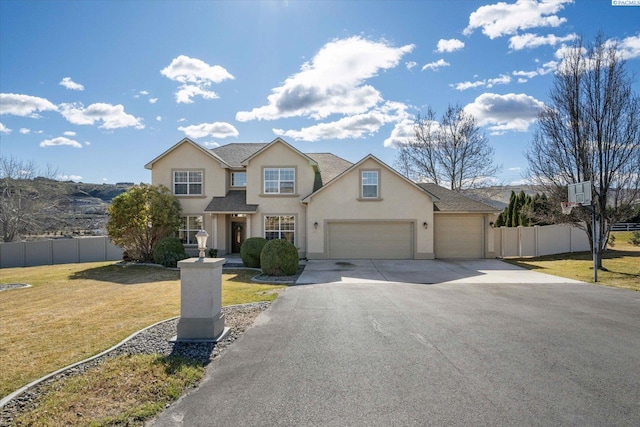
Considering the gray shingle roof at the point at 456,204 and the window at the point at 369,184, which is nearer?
the gray shingle roof at the point at 456,204

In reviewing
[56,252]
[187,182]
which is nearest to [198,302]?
[187,182]

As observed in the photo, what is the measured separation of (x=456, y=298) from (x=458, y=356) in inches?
193

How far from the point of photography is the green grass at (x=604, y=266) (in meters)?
13.8

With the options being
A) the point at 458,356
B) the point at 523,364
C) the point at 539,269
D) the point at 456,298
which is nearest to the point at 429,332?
the point at 458,356

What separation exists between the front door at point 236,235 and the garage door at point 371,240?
635cm

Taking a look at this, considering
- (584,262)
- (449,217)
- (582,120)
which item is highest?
(582,120)

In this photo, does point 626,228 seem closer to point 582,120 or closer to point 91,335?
point 582,120

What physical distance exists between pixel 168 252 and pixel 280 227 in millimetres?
6316

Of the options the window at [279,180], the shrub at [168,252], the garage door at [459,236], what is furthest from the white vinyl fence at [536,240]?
the shrub at [168,252]

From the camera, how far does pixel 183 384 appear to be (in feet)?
15.0

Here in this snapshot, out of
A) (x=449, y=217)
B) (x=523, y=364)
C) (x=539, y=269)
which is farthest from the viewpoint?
(x=449, y=217)

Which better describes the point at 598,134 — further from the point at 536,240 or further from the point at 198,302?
the point at 198,302

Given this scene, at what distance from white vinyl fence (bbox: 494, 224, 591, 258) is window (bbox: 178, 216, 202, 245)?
1803 centimetres

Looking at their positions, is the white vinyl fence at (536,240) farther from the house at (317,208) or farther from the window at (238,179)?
the window at (238,179)
